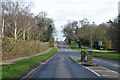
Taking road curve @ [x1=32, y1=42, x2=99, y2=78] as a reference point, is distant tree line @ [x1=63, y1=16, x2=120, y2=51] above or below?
above

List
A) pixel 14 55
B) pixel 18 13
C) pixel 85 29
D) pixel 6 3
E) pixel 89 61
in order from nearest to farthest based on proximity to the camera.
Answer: pixel 89 61 → pixel 14 55 → pixel 6 3 → pixel 18 13 → pixel 85 29

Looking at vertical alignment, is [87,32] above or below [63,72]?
above

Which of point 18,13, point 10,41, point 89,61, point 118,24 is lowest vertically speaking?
point 89,61

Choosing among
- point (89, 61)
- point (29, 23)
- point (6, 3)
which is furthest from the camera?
point (29, 23)

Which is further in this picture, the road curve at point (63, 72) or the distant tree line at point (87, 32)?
the distant tree line at point (87, 32)

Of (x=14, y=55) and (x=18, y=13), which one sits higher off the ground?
(x=18, y=13)

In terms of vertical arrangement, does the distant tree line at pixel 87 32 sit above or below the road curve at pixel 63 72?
above

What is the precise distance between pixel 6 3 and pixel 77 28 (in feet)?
193

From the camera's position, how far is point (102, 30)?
257 ft

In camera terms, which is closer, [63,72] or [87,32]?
[63,72]

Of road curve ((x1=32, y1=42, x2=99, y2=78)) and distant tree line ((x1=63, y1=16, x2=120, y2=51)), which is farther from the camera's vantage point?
distant tree line ((x1=63, y1=16, x2=120, y2=51))

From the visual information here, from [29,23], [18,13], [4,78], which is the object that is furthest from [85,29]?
[4,78]

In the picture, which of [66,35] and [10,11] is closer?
[10,11]

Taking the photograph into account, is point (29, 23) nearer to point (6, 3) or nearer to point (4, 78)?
point (6, 3)
